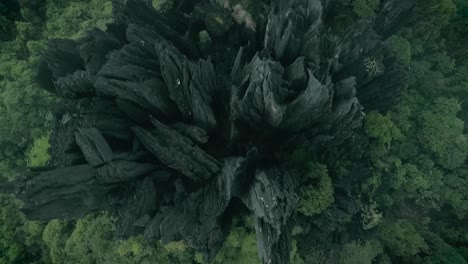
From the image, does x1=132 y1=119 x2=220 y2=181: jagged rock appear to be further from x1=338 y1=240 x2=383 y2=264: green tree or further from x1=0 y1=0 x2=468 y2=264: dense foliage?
x1=338 y1=240 x2=383 y2=264: green tree

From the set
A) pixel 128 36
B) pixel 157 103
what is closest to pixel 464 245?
pixel 157 103

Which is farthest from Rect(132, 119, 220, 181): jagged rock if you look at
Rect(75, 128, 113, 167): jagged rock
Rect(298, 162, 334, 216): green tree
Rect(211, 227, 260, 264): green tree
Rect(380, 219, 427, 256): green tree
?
Rect(380, 219, 427, 256): green tree

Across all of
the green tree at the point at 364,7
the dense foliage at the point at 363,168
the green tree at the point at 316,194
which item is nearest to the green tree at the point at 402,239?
the dense foliage at the point at 363,168

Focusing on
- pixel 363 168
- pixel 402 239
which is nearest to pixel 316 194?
pixel 363 168

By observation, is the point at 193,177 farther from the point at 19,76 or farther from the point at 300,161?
the point at 19,76

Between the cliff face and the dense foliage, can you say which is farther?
the dense foliage

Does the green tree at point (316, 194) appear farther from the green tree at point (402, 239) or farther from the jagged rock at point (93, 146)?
the jagged rock at point (93, 146)
